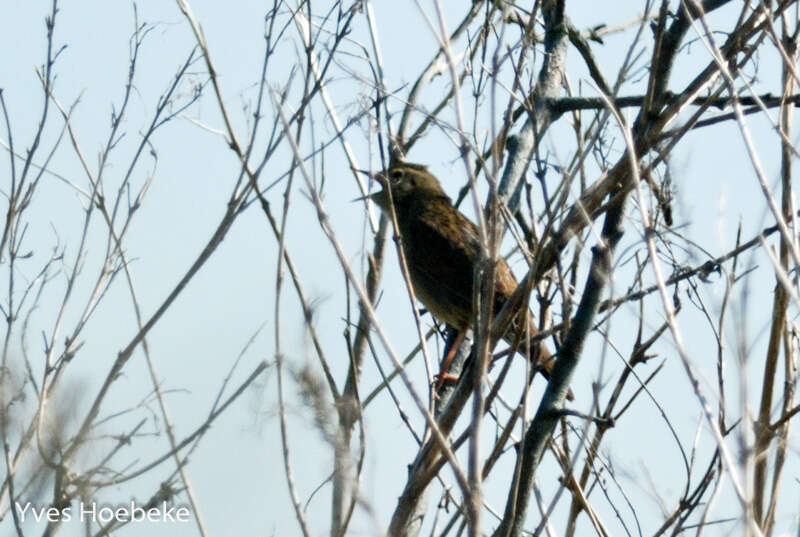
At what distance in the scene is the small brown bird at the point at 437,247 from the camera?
20.5ft

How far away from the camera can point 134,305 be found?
12.1 ft

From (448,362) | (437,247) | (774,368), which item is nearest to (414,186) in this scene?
(437,247)

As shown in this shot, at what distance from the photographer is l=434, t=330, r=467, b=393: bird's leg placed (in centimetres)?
497

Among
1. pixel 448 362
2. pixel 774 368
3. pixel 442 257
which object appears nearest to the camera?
pixel 774 368

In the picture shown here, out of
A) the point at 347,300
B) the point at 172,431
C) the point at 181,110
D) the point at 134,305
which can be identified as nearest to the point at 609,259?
the point at 347,300

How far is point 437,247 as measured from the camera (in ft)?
22.1

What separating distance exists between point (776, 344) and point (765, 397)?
138 mm

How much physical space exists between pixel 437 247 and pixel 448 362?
148 centimetres

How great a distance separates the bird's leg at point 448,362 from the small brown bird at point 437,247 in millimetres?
226

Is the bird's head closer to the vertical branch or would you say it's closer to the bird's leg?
the bird's leg

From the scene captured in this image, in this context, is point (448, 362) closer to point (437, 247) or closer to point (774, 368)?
point (437, 247)

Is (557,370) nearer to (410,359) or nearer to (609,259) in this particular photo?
(609,259)

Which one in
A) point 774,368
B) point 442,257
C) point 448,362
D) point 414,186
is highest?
point 414,186

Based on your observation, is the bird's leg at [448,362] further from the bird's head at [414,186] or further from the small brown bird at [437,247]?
the bird's head at [414,186]
